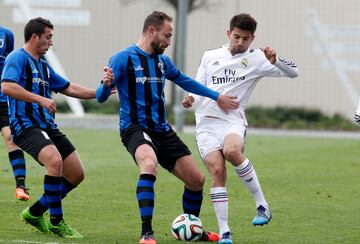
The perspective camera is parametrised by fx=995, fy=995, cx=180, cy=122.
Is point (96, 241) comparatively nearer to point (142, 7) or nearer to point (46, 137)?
point (46, 137)

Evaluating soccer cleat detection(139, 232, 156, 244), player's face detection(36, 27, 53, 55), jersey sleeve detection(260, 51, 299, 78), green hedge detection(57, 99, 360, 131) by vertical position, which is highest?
player's face detection(36, 27, 53, 55)

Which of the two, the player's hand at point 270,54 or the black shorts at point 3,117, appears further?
the black shorts at point 3,117

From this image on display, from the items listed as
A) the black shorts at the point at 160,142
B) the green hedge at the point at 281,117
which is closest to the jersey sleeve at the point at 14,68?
the black shorts at the point at 160,142

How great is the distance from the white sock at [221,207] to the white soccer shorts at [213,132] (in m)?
0.43

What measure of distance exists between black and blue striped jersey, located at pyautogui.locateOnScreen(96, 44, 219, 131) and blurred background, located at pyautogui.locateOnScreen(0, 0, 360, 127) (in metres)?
22.4

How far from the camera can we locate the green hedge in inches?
1198

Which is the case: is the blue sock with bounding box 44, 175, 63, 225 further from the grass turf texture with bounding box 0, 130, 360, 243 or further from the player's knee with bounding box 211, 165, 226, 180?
the player's knee with bounding box 211, 165, 226, 180

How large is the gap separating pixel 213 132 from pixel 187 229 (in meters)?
0.99

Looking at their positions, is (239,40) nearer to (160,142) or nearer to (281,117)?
(160,142)

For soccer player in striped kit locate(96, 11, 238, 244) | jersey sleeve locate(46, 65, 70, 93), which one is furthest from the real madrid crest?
jersey sleeve locate(46, 65, 70, 93)

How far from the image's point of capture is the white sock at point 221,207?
8828mm

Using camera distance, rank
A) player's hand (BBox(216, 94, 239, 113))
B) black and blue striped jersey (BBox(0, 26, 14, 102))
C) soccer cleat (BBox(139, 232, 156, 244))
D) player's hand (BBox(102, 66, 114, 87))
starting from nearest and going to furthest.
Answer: soccer cleat (BBox(139, 232, 156, 244)), player's hand (BBox(102, 66, 114, 87)), player's hand (BBox(216, 94, 239, 113)), black and blue striped jersey (BBox(0, 26, 14, 102))

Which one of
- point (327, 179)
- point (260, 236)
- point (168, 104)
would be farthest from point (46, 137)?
point (168, 104)

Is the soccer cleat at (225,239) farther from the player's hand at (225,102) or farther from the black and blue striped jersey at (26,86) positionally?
the black and blue striped jersey at (26,86)
